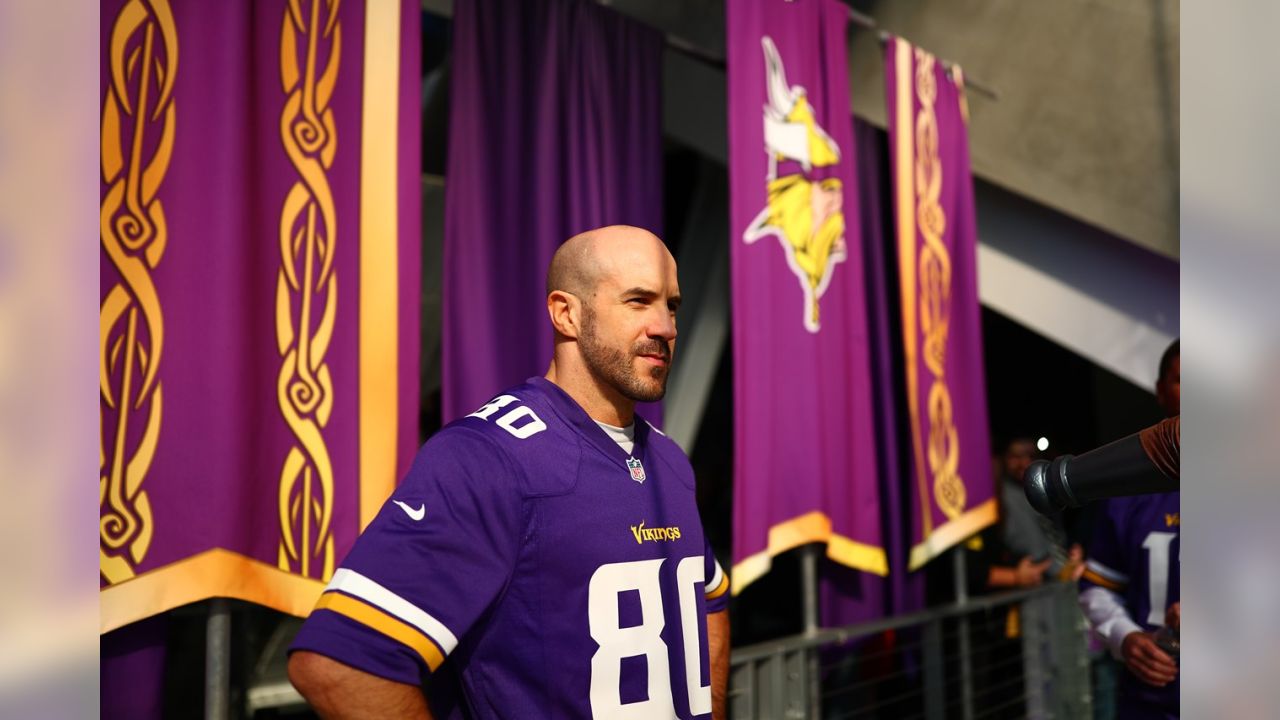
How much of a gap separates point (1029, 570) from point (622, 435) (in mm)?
3355

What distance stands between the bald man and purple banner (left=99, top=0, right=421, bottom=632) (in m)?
0.75

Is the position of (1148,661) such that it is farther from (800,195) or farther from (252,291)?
(252,291)

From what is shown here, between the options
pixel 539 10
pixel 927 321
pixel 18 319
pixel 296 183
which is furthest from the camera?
pixel 927 321

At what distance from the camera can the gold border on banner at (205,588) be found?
6.15ft

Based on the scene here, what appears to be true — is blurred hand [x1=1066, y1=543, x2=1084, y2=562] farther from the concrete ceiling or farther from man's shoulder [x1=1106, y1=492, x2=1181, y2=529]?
man's shoulder [x1=1106, y1=492, x2=1181, y2=529]

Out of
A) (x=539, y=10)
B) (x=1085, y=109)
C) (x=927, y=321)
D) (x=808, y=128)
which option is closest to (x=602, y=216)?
(x=539, y=10)

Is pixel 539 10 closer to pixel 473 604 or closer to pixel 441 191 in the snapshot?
pixel 473 604

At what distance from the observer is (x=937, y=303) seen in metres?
4.04

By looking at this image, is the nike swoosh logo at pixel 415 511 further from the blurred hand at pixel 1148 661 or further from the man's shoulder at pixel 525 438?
the blurred hand at pixel 1148 661

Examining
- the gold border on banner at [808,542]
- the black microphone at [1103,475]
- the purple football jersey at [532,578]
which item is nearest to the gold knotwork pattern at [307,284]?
the purple football jersey at [532,578]

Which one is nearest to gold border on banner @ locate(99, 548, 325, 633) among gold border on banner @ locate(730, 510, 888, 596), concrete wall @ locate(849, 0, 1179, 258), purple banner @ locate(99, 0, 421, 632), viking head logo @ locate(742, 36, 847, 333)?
purple banner @ locate(99, 0, 421, 632)

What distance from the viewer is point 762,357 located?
3.19m

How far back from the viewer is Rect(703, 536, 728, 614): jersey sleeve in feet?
6.03

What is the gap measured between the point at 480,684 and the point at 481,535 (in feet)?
0.65
